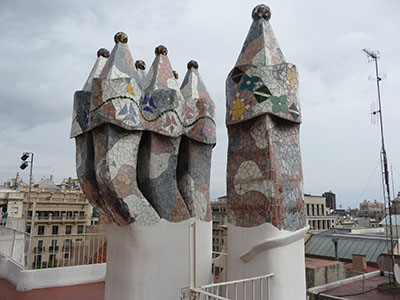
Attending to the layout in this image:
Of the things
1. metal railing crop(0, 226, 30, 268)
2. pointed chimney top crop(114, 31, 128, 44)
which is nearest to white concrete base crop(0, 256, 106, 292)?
metal railing crop(0, 226, 30, 268)

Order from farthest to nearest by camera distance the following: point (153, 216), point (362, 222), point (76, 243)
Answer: point (362, 222) < point (76, 243) < point (153, 216)

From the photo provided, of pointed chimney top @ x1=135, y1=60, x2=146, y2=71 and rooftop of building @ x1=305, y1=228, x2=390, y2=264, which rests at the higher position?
pointed chimney top @ x1=135, y1=60, x2=146, y2=71

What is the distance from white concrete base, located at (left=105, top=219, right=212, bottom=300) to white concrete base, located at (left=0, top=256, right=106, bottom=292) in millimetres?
2830

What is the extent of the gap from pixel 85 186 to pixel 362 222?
40798 mm

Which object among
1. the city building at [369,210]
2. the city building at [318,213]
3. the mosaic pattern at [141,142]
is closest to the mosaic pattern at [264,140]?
the mosaic pattern at [141,142]

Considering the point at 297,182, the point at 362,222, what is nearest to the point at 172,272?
the point at 297,182

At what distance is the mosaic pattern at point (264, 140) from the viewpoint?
5422mm

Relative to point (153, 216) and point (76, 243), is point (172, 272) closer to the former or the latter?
point (153, 216)

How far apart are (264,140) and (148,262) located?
317 cm

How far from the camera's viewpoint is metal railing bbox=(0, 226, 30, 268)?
9.27 meters

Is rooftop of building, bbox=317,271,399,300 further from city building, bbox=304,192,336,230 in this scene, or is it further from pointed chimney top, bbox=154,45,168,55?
city building, bbox=304,192,336,230

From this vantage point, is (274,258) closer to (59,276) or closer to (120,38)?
(120,38)

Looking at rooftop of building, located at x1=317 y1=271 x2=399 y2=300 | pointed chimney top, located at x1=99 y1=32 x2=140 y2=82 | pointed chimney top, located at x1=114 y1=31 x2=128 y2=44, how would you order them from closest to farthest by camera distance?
pointed chimney top, located at x1=99 y1=32 x2=140 y2=82, pointed chimney top, located at x1=114 y1=31 x2=128 y2=44, rooftop of building, located at x1=317 y1=271 x2=399 y2=300

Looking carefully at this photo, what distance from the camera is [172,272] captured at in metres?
6.72
